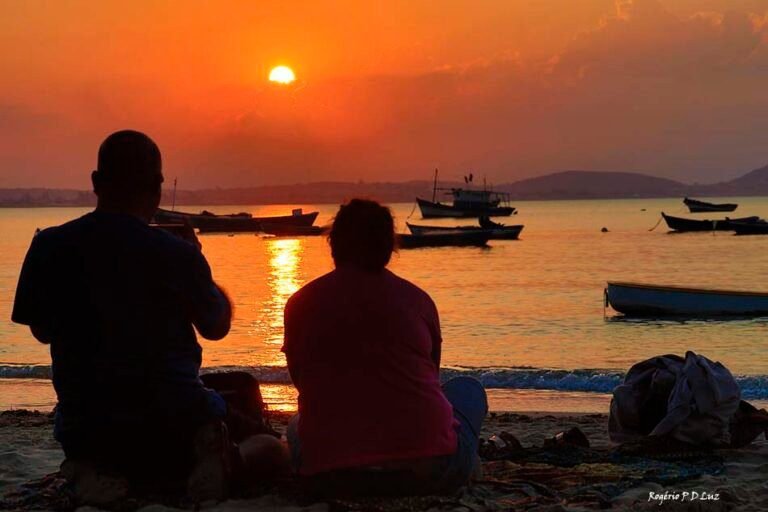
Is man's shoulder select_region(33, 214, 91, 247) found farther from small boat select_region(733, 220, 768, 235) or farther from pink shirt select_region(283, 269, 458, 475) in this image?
small boat select_region(733, 220, 768, 235)

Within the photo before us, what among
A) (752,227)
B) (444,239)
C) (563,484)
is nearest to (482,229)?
(444,239)

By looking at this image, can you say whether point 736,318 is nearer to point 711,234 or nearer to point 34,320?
point 34,320

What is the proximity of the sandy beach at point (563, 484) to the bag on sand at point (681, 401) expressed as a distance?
0.50ft

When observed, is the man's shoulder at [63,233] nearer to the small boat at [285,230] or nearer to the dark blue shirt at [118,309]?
the dark blue shirt at [118,309]

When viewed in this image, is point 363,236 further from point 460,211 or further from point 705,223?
point 460,211

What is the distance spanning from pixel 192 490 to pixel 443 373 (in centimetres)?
1052

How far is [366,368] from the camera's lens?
4289 millimetres

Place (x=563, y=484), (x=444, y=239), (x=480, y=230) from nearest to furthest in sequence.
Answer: (x=563, y=484) < (x=444, y=239) < (x=480, y=230)

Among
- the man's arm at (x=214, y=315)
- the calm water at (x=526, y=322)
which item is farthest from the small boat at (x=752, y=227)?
the man's arm at (x=214, y=315)

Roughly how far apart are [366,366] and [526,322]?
21944mm

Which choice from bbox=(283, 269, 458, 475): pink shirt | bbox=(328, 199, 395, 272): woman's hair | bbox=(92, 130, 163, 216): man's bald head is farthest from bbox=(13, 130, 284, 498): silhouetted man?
bbox=(328, 199, 395, 272): woman's hair

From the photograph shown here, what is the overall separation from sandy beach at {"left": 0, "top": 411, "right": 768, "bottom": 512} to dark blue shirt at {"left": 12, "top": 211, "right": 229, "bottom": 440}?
66 cm

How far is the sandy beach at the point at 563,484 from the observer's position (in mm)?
4688

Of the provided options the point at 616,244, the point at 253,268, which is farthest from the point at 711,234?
the point at 253,268
